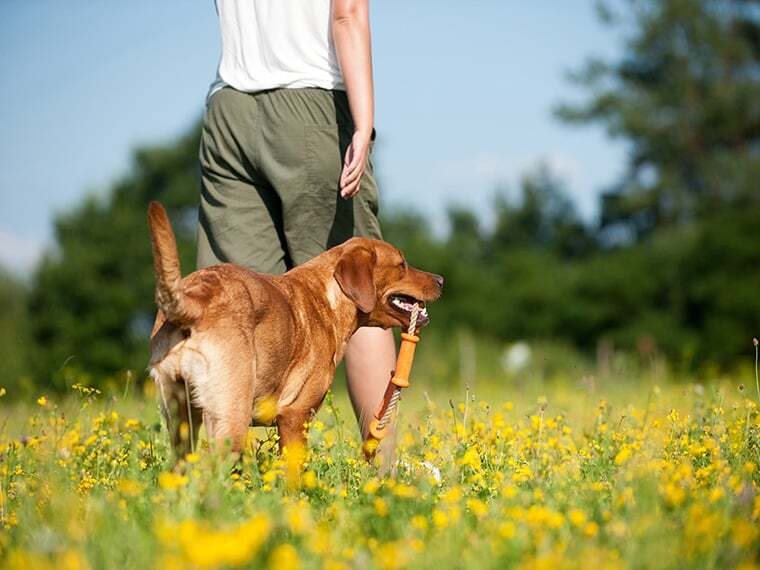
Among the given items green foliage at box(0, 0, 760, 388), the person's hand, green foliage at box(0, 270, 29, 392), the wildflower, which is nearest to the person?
the person's hand

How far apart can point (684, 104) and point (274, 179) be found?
36304mm

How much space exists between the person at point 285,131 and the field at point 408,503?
84 centimetres

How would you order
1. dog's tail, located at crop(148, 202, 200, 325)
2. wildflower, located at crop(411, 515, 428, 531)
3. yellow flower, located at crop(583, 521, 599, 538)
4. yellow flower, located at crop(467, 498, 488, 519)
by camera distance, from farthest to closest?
dog's tail, located at crop(148, 202, 200, 325) < yellow flower, located at crop(467, 498, 488, 519) < wildflower, located at crop(411, 515, 428, 531) < yellow flower, located at crop(583, 521, 599, 538)

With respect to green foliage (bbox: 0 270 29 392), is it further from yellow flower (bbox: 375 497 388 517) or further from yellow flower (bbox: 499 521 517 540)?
yellow flower (bbox: 499 521 517 540)

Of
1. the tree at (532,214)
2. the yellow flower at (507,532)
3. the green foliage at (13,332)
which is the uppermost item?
the yellow flower at (507,532)

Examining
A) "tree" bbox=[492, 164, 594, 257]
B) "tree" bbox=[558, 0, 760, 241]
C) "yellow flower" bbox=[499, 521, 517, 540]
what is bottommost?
"tree" bbox=[492, 164, 594, 257]

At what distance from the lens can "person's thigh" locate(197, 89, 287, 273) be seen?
4992mm

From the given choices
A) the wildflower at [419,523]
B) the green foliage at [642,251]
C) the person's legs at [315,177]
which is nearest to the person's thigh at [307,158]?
the person's legs at [315,177]

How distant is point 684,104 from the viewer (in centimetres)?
3825

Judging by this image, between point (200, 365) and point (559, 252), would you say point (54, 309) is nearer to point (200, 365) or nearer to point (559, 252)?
point (559, 252)

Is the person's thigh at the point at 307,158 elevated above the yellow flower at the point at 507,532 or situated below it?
above

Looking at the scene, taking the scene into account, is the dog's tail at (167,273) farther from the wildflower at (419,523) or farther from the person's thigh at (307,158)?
the wildflower at (419,523)

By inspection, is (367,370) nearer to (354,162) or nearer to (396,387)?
(396,387)

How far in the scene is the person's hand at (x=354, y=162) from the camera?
15.6ft
